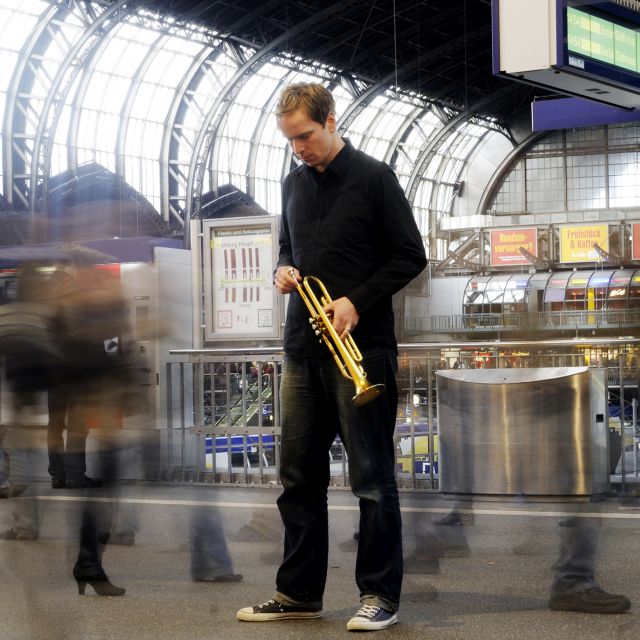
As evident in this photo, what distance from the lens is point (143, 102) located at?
3847cm

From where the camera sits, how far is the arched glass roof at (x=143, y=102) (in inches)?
1310

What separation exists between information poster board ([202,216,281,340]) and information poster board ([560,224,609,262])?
35.2 metres

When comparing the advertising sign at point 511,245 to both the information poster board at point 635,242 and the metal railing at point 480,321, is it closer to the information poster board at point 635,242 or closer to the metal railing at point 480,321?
the metal railing at point 480,321

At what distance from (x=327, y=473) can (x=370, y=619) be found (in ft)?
1.67

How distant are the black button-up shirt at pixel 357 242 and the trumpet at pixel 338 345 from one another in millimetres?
59

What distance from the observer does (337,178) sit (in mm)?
3744

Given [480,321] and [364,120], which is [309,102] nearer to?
[480,321]

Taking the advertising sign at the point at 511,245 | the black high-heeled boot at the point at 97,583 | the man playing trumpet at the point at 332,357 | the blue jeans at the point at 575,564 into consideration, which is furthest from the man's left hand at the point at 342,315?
the advertising sign at the point at 511,245

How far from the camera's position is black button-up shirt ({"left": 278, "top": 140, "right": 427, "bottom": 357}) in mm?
3680

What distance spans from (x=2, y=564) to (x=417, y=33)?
4067 cm

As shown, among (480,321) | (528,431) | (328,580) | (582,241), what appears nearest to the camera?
(328,580)

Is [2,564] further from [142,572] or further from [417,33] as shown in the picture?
[417,33]

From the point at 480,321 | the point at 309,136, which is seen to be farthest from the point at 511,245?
the point at 309,136

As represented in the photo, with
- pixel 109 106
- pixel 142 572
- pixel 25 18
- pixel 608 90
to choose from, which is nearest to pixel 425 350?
pixel 608 90
